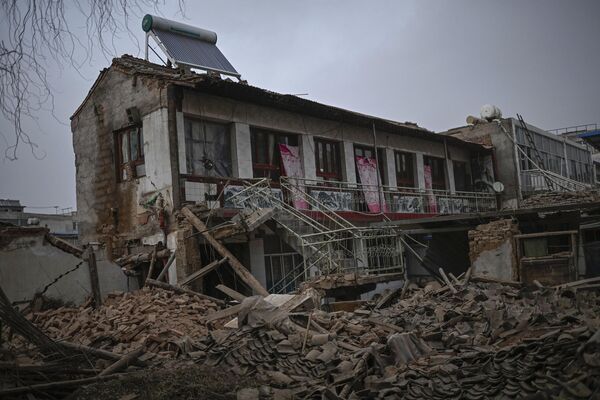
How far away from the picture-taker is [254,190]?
15719mm

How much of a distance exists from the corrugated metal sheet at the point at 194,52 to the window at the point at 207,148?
2.58m

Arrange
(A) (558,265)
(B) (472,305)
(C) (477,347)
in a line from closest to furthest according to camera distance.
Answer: (C) (477,347) → (B) (472,305) → (A) (558,265)

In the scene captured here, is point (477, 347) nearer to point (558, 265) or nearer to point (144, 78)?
point (558, 265)

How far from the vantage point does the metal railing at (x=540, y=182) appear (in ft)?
89.9

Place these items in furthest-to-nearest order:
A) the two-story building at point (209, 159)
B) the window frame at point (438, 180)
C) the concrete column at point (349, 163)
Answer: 1. the window frame at point (438, 180)
2. the concrete column at point (349, 163)
3. the two-story building at point (209, 159)

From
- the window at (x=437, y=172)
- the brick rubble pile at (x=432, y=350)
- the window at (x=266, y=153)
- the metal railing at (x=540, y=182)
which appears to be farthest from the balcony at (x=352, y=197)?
the brick rubble pile at (x=432, y=350)

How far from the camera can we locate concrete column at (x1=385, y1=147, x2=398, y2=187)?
2213cm

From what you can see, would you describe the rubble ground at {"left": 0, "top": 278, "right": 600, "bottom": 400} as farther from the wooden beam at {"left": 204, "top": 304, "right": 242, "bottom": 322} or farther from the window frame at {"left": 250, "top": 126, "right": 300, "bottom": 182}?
the window frame at {"left": 250, "top": 126, "right": 300, "bottom": 182}

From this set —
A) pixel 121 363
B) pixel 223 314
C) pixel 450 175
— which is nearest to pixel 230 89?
pixel 223 314

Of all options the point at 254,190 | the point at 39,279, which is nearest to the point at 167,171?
the point at 254,190

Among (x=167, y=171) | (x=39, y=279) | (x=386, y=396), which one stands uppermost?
(x=167, y=171)

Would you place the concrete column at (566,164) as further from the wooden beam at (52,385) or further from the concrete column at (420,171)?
the wooden beam at (52,385)

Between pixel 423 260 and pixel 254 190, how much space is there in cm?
618

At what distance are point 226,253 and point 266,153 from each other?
4973mm
